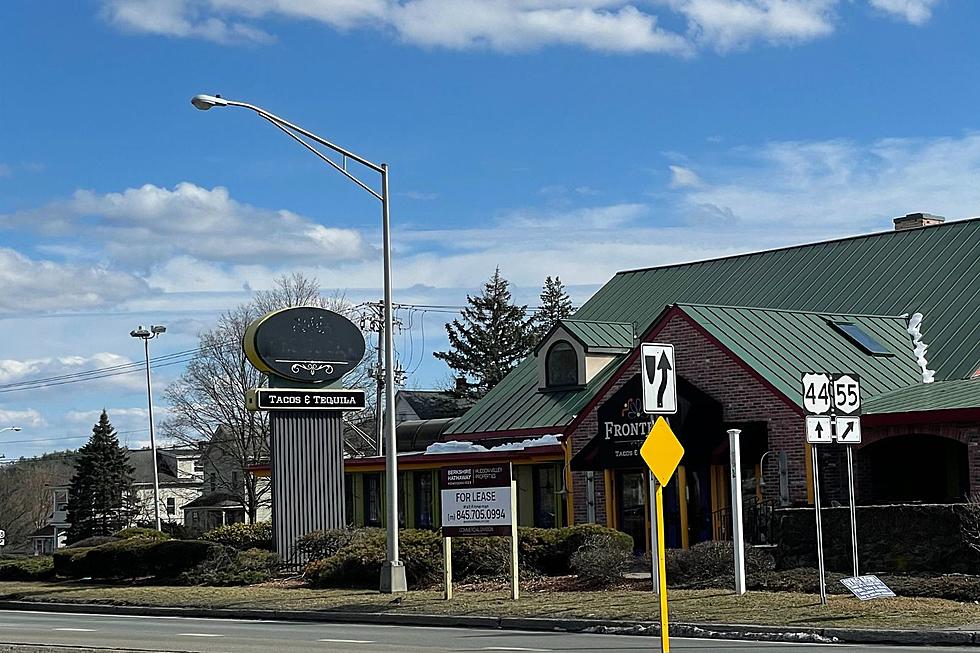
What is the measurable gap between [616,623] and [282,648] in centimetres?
487

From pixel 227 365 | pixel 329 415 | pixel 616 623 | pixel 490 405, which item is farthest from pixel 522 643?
pixel 227 365

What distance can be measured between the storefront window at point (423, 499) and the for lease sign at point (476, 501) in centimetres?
1424

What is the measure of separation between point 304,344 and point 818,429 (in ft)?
53.9

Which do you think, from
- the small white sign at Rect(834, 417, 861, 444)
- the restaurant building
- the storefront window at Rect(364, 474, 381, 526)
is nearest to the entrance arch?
the restaurant building

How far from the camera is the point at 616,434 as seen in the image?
1157 inches

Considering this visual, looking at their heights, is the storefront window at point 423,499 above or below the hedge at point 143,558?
above

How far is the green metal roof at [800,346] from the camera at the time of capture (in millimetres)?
30000

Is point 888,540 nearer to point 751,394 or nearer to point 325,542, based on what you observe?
point 751,394

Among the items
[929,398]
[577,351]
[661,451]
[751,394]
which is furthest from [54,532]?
[661,451]

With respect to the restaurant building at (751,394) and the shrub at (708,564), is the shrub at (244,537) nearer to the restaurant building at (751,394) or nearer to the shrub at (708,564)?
the restaurant building at (751,394)

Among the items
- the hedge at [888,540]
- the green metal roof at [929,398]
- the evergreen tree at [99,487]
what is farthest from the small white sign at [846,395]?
the evergreen tree at [99,487]

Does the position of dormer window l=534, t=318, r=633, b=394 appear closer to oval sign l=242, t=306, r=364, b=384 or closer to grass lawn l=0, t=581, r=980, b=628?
oval sign l=242, t=306, r=364, b=384

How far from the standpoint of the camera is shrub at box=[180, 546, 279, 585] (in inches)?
1184

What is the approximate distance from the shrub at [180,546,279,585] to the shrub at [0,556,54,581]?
6.09 m
